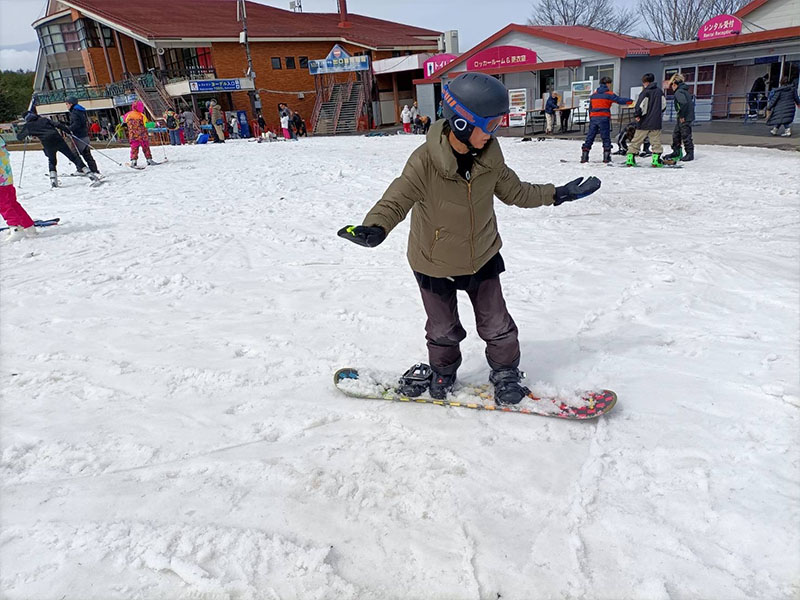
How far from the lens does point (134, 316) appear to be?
4586 millimetres

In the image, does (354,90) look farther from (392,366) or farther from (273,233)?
(392,366)

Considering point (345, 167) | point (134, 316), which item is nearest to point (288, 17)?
point (345, 167)

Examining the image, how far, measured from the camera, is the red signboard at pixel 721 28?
57.8ft

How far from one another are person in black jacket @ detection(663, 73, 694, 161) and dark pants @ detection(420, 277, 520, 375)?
31.3 feet

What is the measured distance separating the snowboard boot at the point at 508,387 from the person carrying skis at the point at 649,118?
9.46 m

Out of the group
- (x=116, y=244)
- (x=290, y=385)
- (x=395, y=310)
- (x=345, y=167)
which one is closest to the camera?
(x=290, y=385)

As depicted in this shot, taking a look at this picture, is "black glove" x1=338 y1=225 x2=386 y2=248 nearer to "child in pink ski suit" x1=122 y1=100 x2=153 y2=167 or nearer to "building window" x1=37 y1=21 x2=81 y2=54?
"child in pink ski suit" x1=122 y1=100 x2=153 y2=167

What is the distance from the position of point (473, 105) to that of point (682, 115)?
32.8ft

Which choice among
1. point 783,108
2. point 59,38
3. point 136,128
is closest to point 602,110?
point 783,108

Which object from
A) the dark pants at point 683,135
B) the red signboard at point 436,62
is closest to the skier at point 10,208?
the dark pants at point 683,135

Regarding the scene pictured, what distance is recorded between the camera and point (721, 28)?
59.2 feet

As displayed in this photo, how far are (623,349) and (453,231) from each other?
1711 mm

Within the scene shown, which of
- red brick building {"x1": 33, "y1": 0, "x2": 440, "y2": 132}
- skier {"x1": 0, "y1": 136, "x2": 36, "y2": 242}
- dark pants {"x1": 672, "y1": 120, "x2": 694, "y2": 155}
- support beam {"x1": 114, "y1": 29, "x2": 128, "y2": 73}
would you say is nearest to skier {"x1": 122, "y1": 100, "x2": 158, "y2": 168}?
skier {"x1": 0, "y1": 136, "x2": 36, "y2": 242}

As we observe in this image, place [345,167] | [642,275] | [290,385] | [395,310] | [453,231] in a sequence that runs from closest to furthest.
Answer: [453,231] → [290,385] → [395,310] → [642,275] → [345,167]
